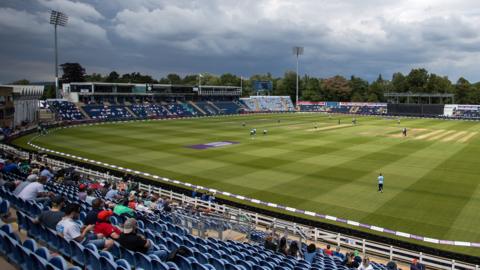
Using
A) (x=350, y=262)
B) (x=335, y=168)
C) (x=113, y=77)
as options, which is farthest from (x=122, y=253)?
(x=113, y=77)

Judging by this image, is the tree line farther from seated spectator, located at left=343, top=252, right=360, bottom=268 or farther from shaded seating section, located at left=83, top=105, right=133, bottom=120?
seated spectator, located at left=343, top=252, right=360, bottom=268

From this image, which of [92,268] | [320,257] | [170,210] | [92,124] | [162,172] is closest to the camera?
[92,268]

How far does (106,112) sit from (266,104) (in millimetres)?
60896

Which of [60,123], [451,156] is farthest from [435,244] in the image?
[60,123]

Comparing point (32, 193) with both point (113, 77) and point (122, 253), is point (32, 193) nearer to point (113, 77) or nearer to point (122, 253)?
point (122, 253)

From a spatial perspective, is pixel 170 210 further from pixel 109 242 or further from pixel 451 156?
pixel 451 156

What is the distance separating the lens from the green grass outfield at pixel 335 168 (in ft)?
70.7

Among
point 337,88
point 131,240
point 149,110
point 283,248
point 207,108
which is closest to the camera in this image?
point 131,240

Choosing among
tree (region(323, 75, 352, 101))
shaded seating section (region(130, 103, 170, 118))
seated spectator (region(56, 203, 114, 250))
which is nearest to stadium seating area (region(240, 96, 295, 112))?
tree (region(323, 75, 352, 101))

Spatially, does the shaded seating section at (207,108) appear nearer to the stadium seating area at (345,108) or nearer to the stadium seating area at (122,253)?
the stadium seating area at (345,108)

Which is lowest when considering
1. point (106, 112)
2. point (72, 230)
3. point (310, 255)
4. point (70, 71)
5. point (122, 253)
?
point (310, 255)

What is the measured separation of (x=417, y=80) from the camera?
146 metres

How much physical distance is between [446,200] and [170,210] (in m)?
18.0

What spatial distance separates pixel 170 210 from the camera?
53.7 ft
